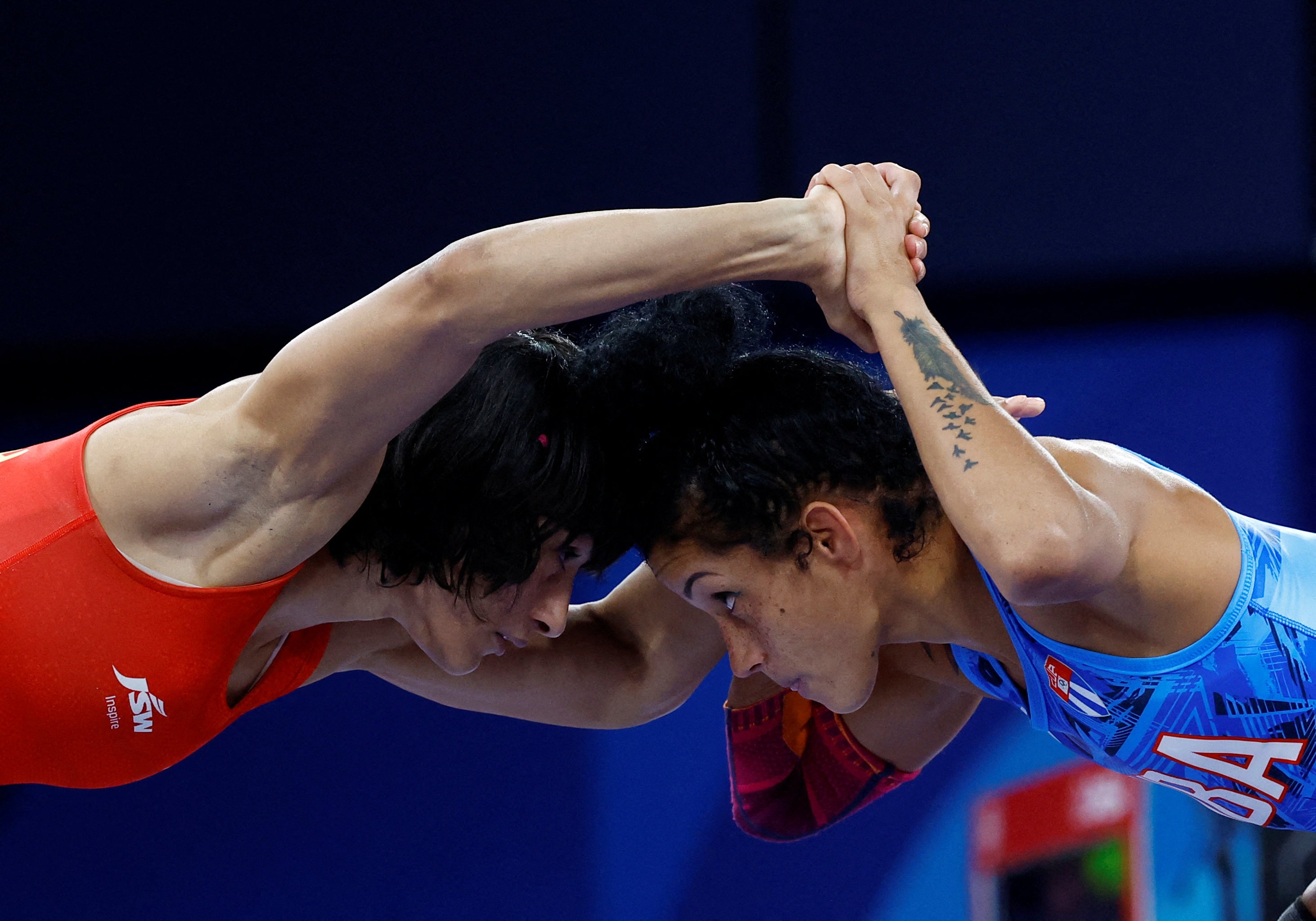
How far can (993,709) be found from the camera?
3.18 meters

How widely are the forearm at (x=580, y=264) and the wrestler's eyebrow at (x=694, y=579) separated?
0.43 meters

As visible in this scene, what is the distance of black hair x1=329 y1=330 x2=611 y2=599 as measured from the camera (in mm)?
1611

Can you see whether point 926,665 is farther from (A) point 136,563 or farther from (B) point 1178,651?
(A) point 136,563

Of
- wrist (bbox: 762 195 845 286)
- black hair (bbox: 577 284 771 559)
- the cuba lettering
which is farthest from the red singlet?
the cuba lettering

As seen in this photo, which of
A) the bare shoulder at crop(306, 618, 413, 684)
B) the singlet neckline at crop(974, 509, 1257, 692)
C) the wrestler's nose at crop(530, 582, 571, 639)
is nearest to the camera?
the singlet neckline at crop(974, 509, 1257, 692)

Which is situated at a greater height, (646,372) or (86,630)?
(646,372)

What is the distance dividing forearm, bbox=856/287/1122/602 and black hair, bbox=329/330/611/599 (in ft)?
1.41

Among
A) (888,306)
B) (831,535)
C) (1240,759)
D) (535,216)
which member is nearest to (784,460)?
(831,535)

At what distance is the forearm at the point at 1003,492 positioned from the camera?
135cm

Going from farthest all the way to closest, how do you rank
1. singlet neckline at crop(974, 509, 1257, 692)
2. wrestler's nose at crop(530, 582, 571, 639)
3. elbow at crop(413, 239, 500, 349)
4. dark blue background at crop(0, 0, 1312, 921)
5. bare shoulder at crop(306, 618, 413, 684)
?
dark blue background at crop(0, 0, 1312, 921) → bare shoulder at crop(306, 618, 413, 684) → wrestler's nose at crop(530, 582, 571, 639) → singlet neckline at crop(974, 509, 1257, 692) → elbow at crop(413, 239, 500, 349)

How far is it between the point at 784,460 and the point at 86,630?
2.77 feet

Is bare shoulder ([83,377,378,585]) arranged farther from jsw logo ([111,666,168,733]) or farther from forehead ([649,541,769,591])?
forehead ([649,541,769,591])

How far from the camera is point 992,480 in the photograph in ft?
4.50

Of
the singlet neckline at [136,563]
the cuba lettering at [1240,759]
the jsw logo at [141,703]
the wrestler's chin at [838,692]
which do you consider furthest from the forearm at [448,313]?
the cuba lettering at [1240,759]
